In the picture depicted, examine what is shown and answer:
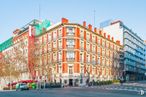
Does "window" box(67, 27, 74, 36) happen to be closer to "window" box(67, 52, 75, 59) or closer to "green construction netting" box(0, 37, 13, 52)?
"window" box(67, 52, 75, 59)

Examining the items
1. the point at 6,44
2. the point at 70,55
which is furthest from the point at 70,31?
the point at 6,44

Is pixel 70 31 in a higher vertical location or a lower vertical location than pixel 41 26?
lower

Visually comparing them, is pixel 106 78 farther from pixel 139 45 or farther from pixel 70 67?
pixel 139 45

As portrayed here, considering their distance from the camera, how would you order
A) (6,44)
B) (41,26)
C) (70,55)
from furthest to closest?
(6,44) < (41,26) < (70,55)

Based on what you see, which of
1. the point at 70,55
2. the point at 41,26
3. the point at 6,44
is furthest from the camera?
the point at 6,44

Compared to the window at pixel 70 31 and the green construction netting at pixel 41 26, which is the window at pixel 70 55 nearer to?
the window at pixel 70 31

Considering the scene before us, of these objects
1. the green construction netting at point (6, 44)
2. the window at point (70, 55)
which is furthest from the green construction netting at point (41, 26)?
the green construction netting at point (6, 44)

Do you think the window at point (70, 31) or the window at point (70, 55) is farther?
the window at point (70, 31)

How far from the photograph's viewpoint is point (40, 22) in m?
Result: 105

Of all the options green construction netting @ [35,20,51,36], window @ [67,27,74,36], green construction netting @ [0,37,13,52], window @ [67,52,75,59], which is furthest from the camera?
green construction netting @ [0,37,13,52]

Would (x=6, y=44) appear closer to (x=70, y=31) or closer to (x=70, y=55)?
(x=70, y=31)

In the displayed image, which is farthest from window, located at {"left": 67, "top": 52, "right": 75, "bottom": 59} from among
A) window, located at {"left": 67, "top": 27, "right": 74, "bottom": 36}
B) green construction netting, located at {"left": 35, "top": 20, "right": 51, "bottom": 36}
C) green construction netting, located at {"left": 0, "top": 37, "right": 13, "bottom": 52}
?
green construction netting, located at {"left": 0, "top": 37, "right": 13, "bottom": 52}

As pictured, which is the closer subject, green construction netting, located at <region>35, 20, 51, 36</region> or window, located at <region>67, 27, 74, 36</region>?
window, located at <region>67, 27, 74, 36</region>

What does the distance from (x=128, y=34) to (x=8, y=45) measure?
50.3 metres
